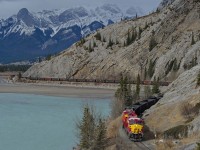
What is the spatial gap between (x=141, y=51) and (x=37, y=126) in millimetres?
97226

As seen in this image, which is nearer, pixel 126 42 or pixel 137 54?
pixel 137 54

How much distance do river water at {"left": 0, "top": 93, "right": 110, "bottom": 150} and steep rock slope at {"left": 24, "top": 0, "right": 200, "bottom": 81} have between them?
5198 centimetres

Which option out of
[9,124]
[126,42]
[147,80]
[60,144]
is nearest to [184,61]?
[147,80]

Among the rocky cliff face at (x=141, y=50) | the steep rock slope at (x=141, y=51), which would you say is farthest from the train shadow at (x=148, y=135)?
the steep rock slope at (x=141, y=51)

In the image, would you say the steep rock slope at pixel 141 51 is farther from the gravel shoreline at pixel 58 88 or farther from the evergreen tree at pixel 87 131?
the evergreen tree at pixel 87 131

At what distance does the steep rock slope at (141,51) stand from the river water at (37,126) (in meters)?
52.0

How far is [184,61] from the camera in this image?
128125mm

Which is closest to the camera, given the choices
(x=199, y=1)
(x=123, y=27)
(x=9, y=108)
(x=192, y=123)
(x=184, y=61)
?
(x=192, y=123)

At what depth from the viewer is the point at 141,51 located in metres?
155

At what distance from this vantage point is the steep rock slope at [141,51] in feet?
447

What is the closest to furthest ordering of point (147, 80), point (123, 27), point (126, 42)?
point (147, 80)
point (126, 42)
point (123, 27)

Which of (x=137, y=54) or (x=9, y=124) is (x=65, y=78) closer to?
A: (x=137, y=54)

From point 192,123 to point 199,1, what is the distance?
12707 cm

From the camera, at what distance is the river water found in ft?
160
